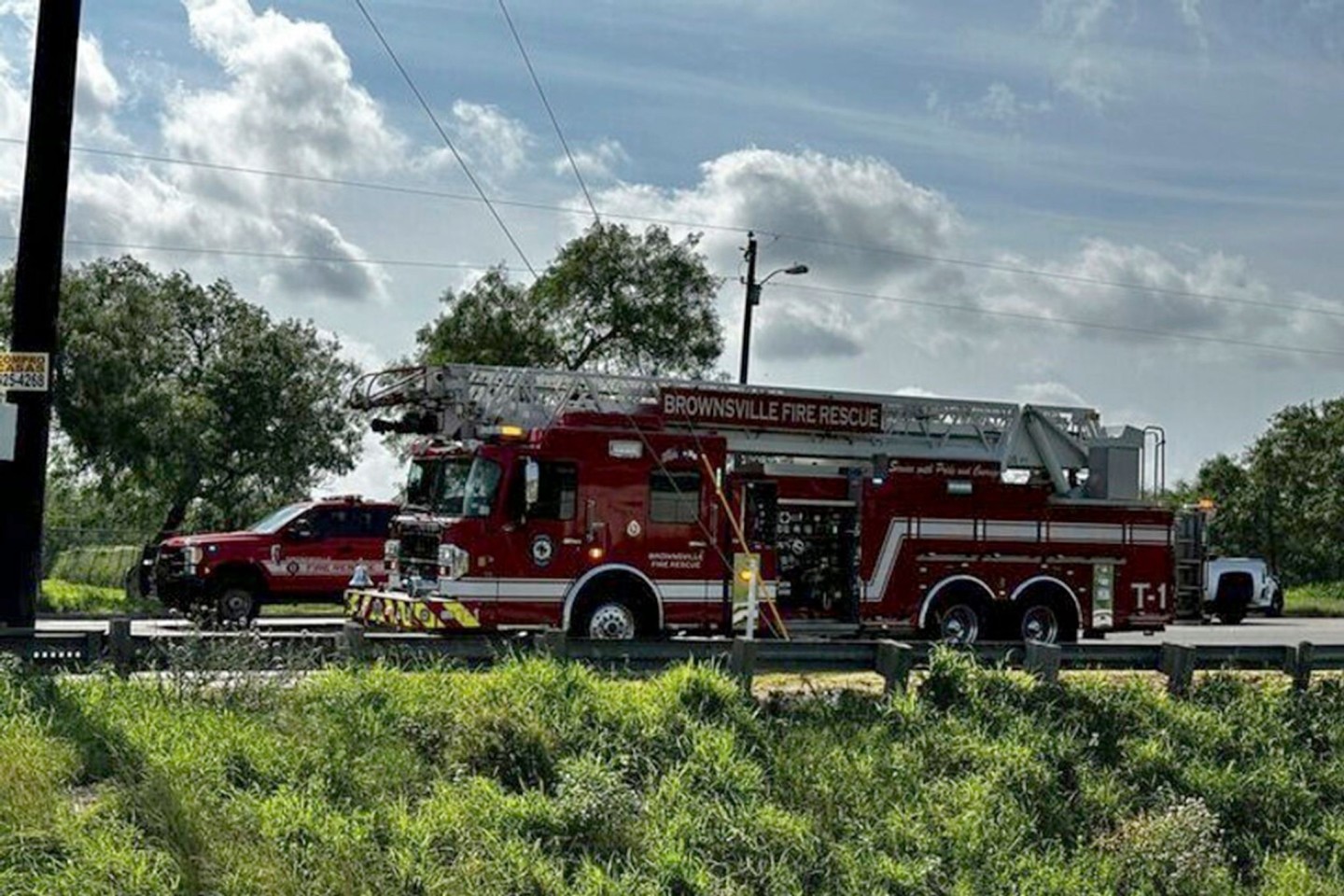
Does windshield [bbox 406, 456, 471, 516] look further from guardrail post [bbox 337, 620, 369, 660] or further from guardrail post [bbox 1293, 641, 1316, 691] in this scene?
guardrail post [bbox 1293, 641, 1316, 691]

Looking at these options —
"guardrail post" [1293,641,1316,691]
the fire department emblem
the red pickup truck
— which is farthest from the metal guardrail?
the red pickup truck

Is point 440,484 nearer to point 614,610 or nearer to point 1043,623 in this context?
point 614,610

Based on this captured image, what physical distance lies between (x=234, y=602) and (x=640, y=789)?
14.9 meters

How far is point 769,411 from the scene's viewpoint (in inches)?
714

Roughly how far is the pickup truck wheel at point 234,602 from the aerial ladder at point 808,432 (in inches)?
246

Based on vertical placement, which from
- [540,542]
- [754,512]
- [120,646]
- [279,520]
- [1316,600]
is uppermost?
[754,512]

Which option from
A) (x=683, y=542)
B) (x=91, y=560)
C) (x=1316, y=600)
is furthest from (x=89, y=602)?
(x=1316, y=600)

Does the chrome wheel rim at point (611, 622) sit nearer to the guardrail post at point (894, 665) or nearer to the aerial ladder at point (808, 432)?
the aerial ladder at point (808, 432)

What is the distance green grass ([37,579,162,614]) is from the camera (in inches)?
1118

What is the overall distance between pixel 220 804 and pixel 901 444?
12.2 m

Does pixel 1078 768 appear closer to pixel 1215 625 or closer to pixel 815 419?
pixel 815 419

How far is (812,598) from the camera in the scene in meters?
18.8

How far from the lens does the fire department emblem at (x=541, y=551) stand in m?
16.6

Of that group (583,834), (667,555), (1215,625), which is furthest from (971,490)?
(1215,625)
